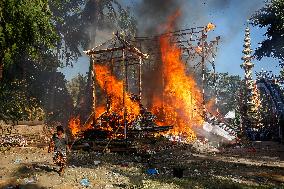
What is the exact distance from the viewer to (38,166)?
11836mm

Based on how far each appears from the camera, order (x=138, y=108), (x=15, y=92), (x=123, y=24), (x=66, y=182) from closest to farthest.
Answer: (x=66, y=182), (x=138, y=108), (x=15, y=92), (x=123, y=24)

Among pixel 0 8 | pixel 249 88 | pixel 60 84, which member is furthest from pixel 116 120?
pixel 249 88

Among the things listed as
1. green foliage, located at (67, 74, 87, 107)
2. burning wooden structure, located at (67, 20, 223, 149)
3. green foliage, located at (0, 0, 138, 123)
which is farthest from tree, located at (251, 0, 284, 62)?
green foliage, located at (67, 74, 87, 107)

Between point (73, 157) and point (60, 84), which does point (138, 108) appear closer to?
point (73, 157)

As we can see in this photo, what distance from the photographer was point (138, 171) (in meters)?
11.8

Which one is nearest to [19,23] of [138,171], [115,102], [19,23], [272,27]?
[19,23]

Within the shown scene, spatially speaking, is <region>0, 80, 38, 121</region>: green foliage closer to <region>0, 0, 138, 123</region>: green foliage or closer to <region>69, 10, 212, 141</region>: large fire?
<region>0, 0, 138, 123</region>: green foliage

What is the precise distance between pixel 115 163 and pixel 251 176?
17.5 feet

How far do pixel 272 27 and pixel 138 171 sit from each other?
28026mm

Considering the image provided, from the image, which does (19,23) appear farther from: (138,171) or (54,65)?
(54,65)

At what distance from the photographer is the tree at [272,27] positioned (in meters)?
31.5

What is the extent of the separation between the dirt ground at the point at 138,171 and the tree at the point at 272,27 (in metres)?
19.1

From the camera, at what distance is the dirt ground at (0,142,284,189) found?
31.8ft

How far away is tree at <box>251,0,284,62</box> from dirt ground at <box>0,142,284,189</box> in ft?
62.5
